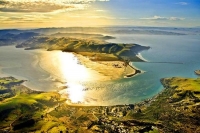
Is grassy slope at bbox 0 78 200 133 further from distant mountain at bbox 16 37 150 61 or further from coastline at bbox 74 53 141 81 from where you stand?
distant mountain at bbox 16 37 150 61

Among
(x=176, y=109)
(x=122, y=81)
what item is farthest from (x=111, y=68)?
(x=176, y=109)

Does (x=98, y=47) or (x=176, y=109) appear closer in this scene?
(x=176, y=109)

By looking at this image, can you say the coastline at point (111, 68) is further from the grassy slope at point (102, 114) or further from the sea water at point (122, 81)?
the grassy slope at point (102, 114)

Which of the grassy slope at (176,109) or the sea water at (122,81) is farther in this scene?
the sea water at (122,81)

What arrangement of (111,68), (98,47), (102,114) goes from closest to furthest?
1. (102,114)
2. (111,68)
3. (98,47)

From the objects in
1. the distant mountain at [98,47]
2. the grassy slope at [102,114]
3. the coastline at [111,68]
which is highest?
the distant mountain at [98,47]

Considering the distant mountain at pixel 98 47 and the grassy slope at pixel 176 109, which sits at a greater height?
the distant mountain at pixel 98 47

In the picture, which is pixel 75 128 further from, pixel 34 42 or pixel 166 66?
pixel 34 42

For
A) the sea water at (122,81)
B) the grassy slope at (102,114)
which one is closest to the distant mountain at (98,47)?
the sea water at (122,81)

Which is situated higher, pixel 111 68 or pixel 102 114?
pixel 111 68

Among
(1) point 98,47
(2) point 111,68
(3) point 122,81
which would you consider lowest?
(3) point 122,81

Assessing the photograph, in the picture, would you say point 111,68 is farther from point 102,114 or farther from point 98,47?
point 98,47

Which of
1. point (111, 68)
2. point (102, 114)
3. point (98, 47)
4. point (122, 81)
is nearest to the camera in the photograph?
point (102, 114)
